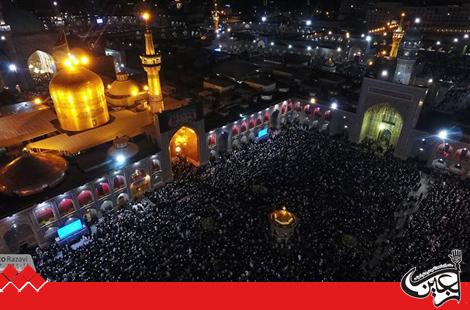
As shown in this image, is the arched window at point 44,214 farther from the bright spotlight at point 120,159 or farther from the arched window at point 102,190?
the bright spotlight at point 120,159

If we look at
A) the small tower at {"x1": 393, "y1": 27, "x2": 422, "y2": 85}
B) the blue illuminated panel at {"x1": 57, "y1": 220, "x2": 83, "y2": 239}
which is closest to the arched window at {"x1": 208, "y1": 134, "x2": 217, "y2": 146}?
the blue illuminated panel at {"x1": 57, "y1": 220, "x2": 83, "y2": 239}

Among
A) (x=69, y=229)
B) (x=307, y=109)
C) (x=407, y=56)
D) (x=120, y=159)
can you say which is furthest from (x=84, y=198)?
(x=407, y=56)

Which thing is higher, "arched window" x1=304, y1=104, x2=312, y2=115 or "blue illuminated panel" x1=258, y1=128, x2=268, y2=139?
"arched window" x1=304, y1=104, x2=312, y2=115

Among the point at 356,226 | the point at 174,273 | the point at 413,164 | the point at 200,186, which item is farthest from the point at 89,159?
the point at 413,164

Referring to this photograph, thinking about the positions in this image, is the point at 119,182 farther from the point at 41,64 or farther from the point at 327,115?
the point at 41,64

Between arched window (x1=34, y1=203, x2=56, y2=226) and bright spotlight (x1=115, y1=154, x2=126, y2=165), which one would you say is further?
bright spotlight (x1=115, y1=154, x2=126, y2=165)

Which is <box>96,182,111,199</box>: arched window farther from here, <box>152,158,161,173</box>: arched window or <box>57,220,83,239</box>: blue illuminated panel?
<box>152,158,161,173</box>: arched window

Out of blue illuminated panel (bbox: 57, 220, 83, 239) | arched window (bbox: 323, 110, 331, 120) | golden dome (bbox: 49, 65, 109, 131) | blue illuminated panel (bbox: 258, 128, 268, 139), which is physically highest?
golden dome (bbox: 49, 65, 109, 131)
